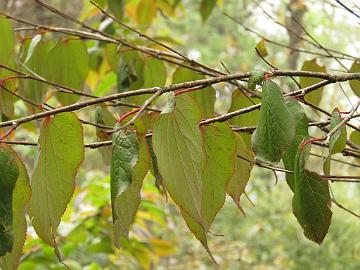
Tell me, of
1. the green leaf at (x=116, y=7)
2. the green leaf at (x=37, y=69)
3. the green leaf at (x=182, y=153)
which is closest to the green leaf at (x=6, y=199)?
the green leaf at (x=182, y=153)

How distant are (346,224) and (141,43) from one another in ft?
12.3

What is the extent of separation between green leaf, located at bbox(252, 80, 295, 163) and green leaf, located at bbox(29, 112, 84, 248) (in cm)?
16

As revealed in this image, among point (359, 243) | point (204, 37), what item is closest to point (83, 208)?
point (359, 243)

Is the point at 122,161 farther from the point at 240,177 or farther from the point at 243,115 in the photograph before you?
the point at 243,115

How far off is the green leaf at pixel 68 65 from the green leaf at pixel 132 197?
0.49 m

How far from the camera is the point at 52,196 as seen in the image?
0.55 meters

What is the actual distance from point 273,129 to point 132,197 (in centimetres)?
17

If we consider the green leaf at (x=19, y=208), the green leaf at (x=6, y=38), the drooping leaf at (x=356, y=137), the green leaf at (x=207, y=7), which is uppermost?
the green leaf at (x=207, y=7)

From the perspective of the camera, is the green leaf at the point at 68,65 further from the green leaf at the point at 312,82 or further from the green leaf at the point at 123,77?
the green leaf at the point at 312,82

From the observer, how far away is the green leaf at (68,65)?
102 cm

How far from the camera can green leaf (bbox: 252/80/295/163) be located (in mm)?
498

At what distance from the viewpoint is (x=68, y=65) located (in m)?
1.03

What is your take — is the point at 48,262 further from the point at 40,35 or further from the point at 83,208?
the point at 40,35

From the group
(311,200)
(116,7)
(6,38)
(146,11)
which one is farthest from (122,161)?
(146,11)
